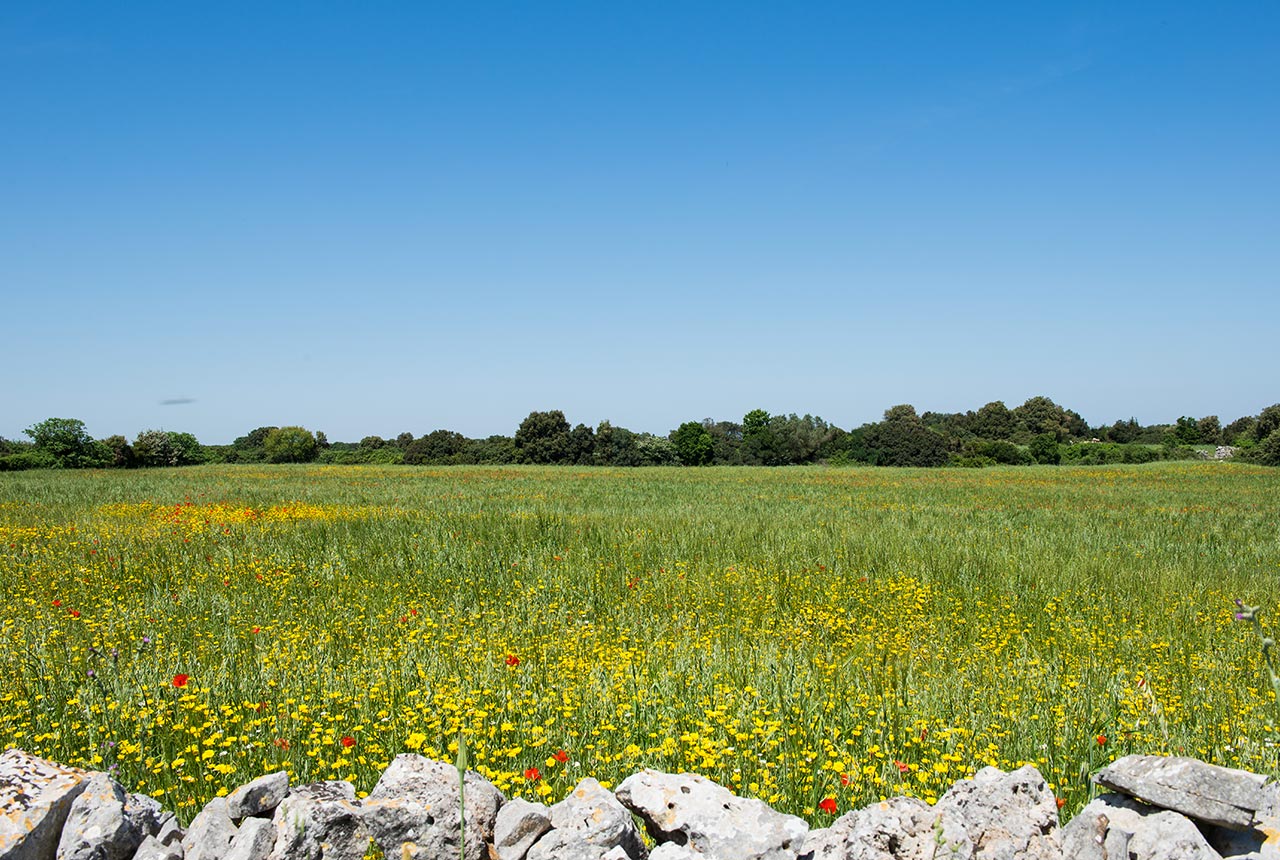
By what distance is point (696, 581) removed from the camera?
34.9ft

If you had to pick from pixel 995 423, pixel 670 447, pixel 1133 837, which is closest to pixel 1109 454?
pixel 995 423

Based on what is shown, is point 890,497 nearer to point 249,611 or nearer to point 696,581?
point 696,581

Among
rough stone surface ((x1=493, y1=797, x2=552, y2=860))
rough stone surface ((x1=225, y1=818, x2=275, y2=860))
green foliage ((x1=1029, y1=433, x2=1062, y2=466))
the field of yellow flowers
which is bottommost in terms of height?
the field of yellow flowers

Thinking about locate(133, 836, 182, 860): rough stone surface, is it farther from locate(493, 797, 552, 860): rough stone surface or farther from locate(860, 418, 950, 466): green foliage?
locate(860, 418, 950, 466): green foliage

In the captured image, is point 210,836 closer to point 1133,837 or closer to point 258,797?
point 258,797

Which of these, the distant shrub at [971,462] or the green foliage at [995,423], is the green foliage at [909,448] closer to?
the distant shrub at [971,462]

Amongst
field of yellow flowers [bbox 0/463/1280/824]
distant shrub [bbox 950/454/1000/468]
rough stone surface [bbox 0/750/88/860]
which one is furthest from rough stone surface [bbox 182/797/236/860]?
distant shrub [bbox 950/454/1000/468]

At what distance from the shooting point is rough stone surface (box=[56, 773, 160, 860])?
297 centimetres

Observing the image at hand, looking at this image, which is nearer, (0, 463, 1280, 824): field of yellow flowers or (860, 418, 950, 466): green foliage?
(0, 463, 1280, 824): field of yellow flowers

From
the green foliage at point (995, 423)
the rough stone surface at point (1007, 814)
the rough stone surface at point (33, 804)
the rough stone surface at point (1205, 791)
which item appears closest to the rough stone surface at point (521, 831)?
the rough stone surface at point (1007, 814)

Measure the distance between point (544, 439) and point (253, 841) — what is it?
75388 mm

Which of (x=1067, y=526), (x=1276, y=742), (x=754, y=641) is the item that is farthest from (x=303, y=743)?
(x=1067, y=526)

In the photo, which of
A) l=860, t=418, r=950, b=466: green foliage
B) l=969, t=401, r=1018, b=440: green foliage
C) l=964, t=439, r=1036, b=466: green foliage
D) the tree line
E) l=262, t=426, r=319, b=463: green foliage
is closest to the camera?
the tree line

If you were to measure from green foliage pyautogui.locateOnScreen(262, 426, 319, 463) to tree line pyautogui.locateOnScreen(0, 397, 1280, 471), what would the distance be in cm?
16
